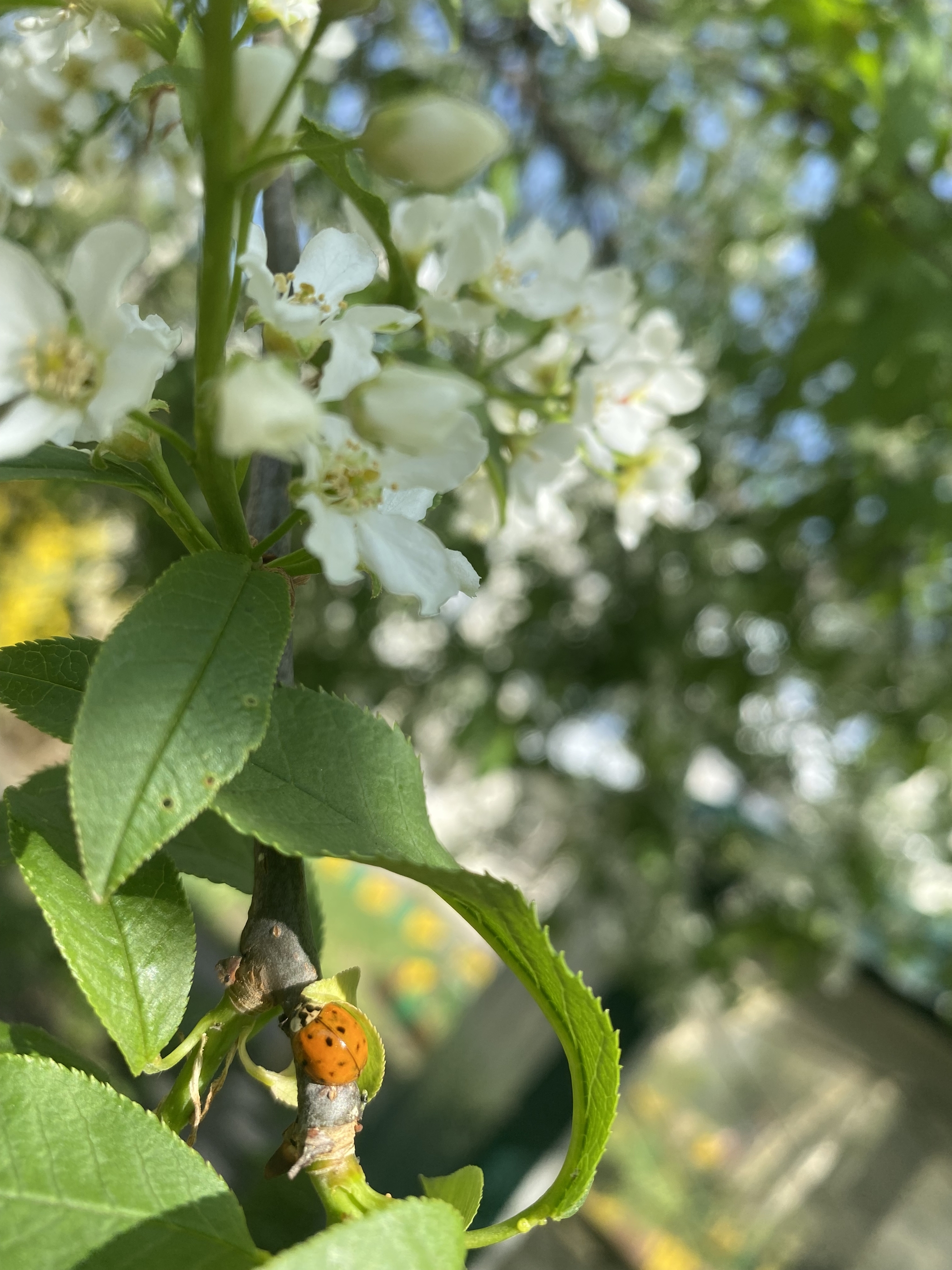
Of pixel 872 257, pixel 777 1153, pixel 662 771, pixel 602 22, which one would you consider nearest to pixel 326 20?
pixel 602 22

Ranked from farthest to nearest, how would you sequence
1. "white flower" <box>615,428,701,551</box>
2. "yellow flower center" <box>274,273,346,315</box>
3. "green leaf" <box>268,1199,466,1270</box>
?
"white flower" <box>615,428,701,551</box>, "yellow flower center" <box>274,273,346,315</box>, "green leaf" <box>268,1199,466,1270</box>

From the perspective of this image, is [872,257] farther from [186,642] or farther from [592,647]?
[186,642]

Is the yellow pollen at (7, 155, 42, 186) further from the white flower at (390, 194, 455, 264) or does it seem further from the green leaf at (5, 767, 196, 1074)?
the green leaf at (5, 767, 196, 1074)

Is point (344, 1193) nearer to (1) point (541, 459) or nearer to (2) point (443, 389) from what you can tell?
(2) point (443, 389)

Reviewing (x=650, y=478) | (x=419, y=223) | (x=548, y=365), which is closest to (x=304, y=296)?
(x=419, y=223)

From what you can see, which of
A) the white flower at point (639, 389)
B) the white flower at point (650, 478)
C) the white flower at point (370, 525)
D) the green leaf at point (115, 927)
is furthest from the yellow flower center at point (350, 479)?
the white flower at point (650, 478)

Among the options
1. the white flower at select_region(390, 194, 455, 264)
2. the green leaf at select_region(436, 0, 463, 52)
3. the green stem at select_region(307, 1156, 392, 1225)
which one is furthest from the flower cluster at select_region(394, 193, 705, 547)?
the green stem at select_region(307, 1156, 392, 1225)
